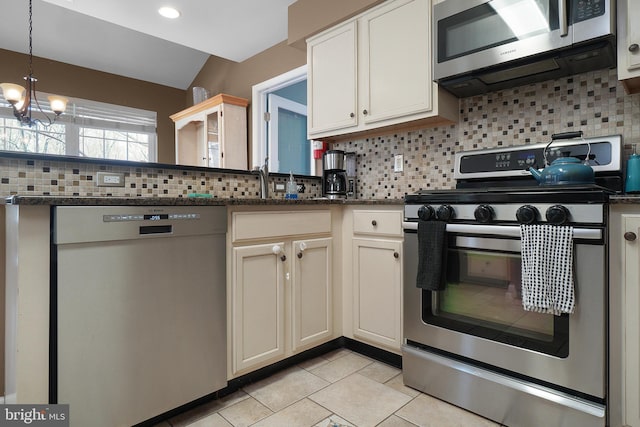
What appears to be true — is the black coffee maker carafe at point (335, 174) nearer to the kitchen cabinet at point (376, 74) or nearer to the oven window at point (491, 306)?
the kitchen cabinet at point (376, 74)

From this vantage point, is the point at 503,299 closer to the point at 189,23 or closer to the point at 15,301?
the point at 15,301

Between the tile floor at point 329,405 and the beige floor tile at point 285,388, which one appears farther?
the beige floor tile at point 285,388

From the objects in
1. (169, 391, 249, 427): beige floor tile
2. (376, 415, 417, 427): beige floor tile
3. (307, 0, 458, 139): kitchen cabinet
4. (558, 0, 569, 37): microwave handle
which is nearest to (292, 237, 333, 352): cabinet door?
(169, 391, 249, 427): beige floor tile

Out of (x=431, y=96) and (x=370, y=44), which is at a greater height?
(x=370, y=44)

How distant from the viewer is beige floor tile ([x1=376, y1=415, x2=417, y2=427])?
4.55 ft

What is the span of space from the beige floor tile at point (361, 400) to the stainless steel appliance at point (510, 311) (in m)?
0.15

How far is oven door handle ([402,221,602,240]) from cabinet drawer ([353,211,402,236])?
0.20 metres

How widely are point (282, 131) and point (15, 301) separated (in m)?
3.13

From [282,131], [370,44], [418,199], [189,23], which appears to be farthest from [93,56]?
[418,199]

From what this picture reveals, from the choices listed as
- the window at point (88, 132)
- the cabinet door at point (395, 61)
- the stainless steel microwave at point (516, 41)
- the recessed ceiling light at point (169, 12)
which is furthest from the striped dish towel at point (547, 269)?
the window at point (88, 132)

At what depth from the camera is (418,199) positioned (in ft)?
5.36

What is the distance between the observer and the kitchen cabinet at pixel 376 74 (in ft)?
6.21

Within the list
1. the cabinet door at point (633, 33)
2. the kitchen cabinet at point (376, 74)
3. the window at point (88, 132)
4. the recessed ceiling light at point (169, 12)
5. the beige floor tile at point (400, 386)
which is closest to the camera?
the cabinet door at point (633, 33)

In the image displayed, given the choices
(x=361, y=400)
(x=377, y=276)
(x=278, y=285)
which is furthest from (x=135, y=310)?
(x=377, y=276)
